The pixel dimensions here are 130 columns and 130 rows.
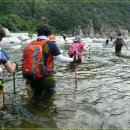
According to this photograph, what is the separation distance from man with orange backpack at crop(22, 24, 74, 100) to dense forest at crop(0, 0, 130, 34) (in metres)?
66.1

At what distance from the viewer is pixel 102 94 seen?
838cm

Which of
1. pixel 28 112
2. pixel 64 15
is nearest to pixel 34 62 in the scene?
pixel 28 112

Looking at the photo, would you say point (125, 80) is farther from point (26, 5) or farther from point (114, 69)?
point (26, 5)

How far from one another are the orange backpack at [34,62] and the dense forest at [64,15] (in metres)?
66.4

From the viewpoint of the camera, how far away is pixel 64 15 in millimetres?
114188

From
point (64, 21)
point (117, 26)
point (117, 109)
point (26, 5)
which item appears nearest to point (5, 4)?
point (26, 5)

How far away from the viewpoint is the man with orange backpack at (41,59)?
670cm

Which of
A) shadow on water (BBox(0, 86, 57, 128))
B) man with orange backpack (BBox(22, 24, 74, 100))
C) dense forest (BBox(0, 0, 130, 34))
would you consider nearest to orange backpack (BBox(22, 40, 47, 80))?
man with orange backpack (BBox(22, 24, 74, 100))

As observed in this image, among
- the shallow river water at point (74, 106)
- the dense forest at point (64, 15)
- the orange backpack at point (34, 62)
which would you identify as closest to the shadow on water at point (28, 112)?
the shallow river water at point (74, 106)

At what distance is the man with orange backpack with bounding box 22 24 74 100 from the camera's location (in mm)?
6695

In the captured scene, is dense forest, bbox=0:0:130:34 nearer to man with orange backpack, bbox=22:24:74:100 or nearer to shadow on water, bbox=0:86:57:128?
shadow on water, bbox=0:86:57:128

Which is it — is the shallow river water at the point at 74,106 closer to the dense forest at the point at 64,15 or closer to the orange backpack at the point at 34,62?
the orange backpack at the point at 34,62

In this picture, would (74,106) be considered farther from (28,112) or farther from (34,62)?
(34,62)

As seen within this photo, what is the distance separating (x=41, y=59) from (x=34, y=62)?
0.19m
